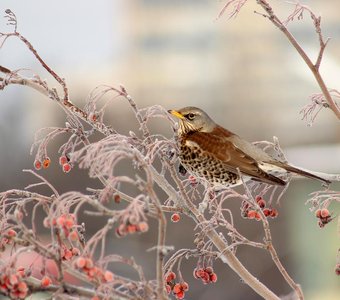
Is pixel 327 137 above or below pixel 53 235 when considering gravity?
below

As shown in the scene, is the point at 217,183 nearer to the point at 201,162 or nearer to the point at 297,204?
the point at 201,162

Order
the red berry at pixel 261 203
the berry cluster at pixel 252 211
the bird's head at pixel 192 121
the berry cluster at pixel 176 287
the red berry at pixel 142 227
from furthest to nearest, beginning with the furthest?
1. the bird's head at pixel 192 121
2. the red berry at pixel 261 203
3. the berry cluster at pixel 252 211
4. the berry cluster at pixel 176 287
5. the red berry at pixel 142 227

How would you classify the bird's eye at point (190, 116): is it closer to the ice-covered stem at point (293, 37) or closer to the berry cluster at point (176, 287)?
the ice-covered stem at point (293, 37)

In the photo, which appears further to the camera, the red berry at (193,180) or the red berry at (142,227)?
the red berry at (193,180)

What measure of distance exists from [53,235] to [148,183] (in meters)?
0.23

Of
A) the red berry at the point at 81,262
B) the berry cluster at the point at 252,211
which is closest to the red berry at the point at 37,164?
the berry cluster at the point at 252,211

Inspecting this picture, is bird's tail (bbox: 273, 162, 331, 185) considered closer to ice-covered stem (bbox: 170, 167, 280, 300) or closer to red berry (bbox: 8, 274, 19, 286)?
ice-covered stem (bbox: 170, 167, 280, 300)

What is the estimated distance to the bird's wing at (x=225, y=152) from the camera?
2.72 m

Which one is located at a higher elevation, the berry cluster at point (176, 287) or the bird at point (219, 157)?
the bird at point (219, 157)

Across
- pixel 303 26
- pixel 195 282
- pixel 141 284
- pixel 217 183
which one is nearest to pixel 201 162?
pixel 217 183

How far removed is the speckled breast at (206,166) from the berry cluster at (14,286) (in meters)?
1.07

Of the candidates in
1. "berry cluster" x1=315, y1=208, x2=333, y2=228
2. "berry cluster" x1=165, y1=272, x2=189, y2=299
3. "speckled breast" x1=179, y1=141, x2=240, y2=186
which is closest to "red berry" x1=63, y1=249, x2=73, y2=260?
"berry cluster" x1=165, y1=272, x2=189, y2=299

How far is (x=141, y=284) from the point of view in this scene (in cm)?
170

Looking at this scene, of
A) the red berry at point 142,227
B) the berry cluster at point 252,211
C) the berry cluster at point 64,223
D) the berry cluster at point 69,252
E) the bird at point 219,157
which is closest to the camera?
the red berry at point 142,227
